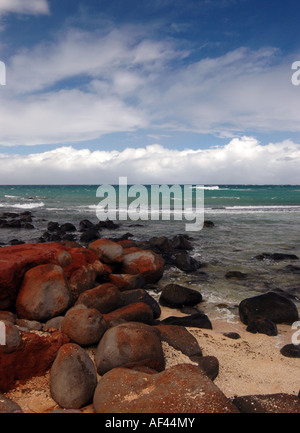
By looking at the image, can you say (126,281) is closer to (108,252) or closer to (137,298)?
(108,252)

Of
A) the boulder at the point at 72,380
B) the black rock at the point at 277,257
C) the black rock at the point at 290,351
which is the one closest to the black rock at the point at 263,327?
the black rock at the point at 290,351

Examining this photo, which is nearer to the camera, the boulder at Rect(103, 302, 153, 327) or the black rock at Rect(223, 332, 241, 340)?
the boulder at Rect(103, 302, 153, 327)

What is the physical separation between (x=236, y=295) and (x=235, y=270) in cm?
242

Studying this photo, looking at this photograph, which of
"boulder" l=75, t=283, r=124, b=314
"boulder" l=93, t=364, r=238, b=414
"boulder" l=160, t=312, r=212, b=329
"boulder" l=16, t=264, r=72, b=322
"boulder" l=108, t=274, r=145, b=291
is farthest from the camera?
"boulder" l=108, t=274, r=145, b=291

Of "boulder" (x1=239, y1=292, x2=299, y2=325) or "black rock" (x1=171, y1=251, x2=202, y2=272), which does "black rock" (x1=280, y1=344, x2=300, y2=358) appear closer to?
"boulder" (x1=239, y1=292, x2=299, y2=325)

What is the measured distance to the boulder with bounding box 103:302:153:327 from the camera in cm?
530

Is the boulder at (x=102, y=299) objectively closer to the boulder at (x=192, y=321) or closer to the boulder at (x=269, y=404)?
the boulder at (x=192, y=321)

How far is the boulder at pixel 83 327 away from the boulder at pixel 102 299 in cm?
107

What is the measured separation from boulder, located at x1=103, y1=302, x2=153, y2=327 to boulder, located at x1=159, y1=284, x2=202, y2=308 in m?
1.83

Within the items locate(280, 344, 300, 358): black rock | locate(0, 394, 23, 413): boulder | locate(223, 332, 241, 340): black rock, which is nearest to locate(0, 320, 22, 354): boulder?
locate(0, 394, 23, 413): boulder

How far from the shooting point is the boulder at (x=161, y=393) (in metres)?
3.14
